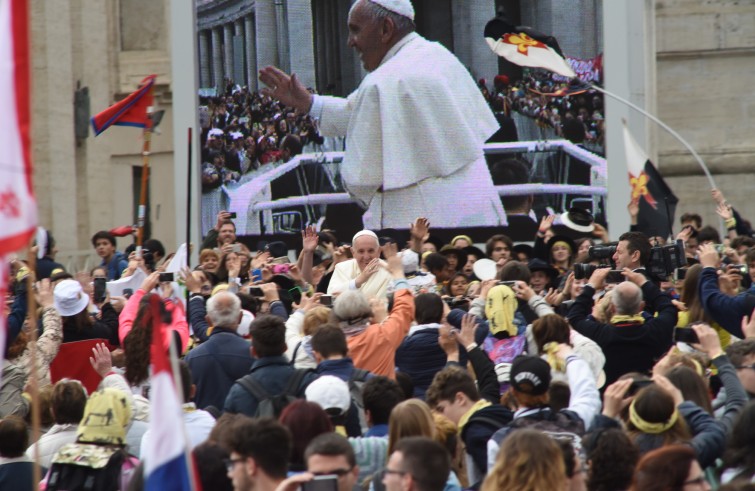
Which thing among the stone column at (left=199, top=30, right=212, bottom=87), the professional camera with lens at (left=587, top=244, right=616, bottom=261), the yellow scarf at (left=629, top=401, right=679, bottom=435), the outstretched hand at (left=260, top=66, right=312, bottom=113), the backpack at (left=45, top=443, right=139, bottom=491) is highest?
the stone column at (left=199, top=30, right=212, bottom=87)

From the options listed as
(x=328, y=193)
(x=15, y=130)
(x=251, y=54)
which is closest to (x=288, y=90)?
(x=251, y=54)

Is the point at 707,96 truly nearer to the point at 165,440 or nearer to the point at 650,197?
the point at 650,197

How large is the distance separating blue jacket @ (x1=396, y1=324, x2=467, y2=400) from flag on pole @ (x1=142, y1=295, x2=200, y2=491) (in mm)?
3869

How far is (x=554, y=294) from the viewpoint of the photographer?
11031mm

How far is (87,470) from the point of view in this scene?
22.2 feet

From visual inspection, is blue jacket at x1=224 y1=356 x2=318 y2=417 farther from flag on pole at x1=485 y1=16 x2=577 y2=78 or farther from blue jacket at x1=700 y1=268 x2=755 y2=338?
flag on pole at x1=485 y1=16 x2=577 y2=78

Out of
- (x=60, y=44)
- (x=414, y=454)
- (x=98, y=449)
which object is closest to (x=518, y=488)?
(x=414, y=454)

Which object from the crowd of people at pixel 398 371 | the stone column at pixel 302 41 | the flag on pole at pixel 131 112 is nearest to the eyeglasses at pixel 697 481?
the crowd of people at pixel 398 371

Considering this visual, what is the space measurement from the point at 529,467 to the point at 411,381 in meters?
3.02

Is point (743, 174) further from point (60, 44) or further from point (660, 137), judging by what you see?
point (60, 44)

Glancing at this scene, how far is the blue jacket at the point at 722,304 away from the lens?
8.58m

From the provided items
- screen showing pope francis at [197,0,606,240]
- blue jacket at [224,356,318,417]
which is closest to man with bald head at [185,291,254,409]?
blue jacket at [224,356,318,417]

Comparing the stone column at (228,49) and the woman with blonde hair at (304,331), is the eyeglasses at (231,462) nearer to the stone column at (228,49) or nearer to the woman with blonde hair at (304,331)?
the woman with blonde hair at (304,331)

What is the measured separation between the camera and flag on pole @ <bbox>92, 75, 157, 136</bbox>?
49.9ft
